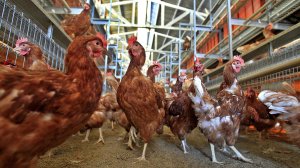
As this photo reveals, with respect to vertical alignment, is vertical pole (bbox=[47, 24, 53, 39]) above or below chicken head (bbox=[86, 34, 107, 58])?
above

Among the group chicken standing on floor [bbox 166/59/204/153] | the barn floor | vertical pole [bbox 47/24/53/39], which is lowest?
the barn floor

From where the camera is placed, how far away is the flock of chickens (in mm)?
866

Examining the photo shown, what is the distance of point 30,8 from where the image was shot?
7.64 ft

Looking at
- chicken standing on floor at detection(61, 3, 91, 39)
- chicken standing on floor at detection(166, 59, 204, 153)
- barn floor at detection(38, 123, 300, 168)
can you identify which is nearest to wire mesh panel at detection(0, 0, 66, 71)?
chicken standing on floor at detection(61, 3, 91, 39)

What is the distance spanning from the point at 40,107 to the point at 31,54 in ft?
4.28

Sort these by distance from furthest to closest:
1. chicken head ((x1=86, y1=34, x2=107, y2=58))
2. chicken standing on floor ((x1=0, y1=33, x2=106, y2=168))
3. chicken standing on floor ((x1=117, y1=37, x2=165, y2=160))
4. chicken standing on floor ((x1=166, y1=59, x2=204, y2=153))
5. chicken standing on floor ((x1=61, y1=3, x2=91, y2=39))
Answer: chicken standing on floor ((x1=61, y1=3, x2=91, y2=39)) < chicken standing on floor ((x1=166, y1=59, x2=204, y2=153)) < chicken standing on floor ((x1=117, y1=37, x2=165, y2=160)) < chicken head ((x1=86, y1=34, x2=107, y2=58)) < chicken standing on floor ((x1=0, y1=33, x2=106, y2=168))

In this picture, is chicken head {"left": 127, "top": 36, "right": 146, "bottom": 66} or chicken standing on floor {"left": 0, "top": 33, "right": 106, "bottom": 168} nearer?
chicken standing on floor {"left": 0, "top": 33, "right": 106, "bottom": 168}

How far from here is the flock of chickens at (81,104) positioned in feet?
2.84

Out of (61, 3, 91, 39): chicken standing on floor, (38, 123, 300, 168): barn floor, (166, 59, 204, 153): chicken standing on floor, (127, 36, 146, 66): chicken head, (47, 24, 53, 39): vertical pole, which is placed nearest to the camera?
(38, 123, 300, 168): barn floor

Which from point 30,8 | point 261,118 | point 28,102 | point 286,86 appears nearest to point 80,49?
point 28,102

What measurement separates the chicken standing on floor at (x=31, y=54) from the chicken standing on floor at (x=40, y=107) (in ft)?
3.39

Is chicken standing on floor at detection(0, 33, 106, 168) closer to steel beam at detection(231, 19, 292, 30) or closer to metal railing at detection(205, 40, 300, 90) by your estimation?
metal railing at detection(205, 40, 300, 90)

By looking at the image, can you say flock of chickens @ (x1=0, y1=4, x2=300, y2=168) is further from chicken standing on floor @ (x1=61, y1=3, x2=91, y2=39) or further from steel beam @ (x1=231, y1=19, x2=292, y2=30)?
steel beam @ (x1=231, y1=19, x2=292, y2=30)

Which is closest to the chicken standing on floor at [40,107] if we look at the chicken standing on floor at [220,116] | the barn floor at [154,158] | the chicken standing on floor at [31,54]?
the barn floor at [154,158]
